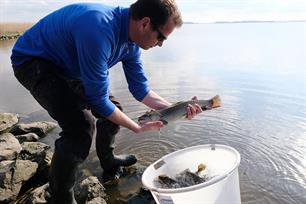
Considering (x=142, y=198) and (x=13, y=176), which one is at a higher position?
(x=13, y=176)

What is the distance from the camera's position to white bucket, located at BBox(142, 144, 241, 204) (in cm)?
328

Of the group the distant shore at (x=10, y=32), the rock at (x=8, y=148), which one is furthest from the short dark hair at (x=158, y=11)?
the distant shore at (x=10, y=32)

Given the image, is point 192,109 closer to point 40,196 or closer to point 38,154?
point 40,196

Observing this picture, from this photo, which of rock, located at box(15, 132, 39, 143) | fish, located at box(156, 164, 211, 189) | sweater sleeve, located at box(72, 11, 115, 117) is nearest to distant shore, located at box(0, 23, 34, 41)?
rock, located at box(15, 132, 39, 143)

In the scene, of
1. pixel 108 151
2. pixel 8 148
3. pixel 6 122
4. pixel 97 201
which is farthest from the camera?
pixel 6 122

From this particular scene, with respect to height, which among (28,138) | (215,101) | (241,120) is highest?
(215,101)

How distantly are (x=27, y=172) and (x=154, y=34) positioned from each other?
2821 millimetres

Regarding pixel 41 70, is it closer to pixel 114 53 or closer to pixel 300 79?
pixel 114 53

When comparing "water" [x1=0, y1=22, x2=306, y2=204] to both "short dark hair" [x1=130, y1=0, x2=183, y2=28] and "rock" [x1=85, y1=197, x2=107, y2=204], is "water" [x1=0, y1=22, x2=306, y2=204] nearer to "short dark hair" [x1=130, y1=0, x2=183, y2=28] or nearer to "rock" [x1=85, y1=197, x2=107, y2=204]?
"rock" [x1=85, y1=197, x2=107, y2=204]

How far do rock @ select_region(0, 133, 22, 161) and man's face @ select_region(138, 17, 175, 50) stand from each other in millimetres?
3315

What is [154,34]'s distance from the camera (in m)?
3.85

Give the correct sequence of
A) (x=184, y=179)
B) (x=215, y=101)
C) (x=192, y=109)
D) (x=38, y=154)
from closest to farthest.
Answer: (x=184, y=179) < (x=192, y=109) < (x=215, y=101) < (x=38, y=154)

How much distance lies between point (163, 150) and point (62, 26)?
3.30 meters

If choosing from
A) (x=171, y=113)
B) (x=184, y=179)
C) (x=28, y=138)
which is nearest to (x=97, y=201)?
(x=184, y=179)
